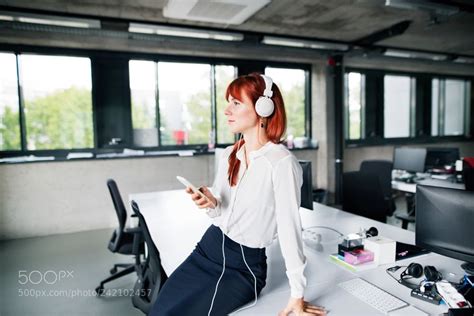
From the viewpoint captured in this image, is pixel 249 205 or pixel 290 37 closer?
pixel 249 205

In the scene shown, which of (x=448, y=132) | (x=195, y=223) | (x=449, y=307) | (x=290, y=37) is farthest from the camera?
(x=448, y=132)

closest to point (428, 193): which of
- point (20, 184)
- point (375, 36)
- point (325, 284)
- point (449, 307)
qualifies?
point (449, 307)

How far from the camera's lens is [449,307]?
122cm

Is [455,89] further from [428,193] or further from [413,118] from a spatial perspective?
[428,193]

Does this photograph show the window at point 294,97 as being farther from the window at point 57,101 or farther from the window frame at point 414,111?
→ the window at point 57,101

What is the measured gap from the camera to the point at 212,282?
4.39 ft

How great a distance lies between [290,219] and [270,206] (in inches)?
5.2

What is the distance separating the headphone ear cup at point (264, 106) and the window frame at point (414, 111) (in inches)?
224

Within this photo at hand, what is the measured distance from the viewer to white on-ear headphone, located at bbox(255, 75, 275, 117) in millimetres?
1364

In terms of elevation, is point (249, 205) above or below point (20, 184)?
above

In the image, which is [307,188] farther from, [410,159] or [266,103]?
[410,159]

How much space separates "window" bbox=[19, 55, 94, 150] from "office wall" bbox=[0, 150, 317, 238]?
0.45 meters

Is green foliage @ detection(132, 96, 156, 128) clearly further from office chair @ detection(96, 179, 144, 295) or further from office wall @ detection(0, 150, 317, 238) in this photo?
office chair @ detection(96, 179, 144, 295)

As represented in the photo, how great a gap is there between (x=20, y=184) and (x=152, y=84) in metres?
2.42
